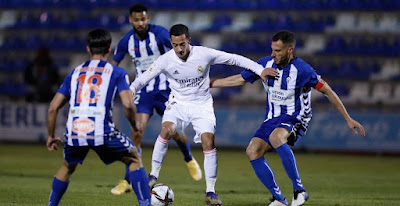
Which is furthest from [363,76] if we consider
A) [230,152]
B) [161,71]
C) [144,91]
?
[161,71]

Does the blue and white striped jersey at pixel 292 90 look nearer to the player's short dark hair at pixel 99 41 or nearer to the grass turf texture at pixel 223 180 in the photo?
the grass turf texture at pixel 223 180

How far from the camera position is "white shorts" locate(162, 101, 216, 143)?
7.60 metres

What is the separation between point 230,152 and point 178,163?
10.2ft

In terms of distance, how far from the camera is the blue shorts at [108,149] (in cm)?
583

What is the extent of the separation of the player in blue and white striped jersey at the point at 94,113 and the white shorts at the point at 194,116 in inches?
67.8

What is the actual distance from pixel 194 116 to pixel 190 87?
33cm

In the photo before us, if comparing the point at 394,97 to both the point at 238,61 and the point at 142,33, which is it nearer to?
the point at 142,33

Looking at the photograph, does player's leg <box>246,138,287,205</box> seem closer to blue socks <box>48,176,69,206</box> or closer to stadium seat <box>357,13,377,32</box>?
blue socks <box>48,176,69,206</box>

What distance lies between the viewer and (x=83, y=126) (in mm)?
5715

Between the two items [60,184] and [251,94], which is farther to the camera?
[251,94]

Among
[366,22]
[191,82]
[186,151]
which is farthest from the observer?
[366,22]

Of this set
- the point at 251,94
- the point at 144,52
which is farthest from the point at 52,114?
the point at 251,94

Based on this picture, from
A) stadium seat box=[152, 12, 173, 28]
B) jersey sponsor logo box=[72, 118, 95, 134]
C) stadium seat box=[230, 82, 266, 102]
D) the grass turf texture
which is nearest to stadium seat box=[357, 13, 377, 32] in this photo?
stadium seat box=[230, 82, 266, 102]

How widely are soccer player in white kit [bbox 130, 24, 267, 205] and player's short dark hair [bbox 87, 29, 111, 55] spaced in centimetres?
147
